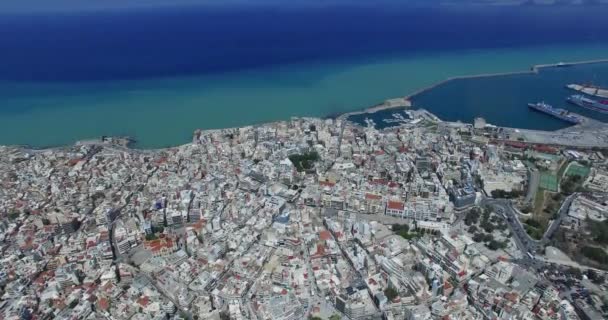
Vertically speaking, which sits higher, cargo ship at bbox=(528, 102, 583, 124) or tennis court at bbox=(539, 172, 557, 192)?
cargo ship at bbox=(528, 102, 583, 124)

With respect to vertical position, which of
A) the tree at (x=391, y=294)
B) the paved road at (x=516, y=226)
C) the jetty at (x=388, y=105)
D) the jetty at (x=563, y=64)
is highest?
the jetty at (x=388, y=105)

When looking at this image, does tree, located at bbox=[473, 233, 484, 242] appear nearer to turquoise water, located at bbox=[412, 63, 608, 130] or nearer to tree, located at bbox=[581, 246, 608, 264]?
tree, located at bbox=[581, 246, 608, 264]

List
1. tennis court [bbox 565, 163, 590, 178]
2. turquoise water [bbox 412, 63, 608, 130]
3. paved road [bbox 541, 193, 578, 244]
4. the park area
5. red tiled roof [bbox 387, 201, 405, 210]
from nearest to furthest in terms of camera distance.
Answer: paved road [bbox 541, 193, 578, 244]
the park area
red tiled roof [bbox 387, 201, 405, 210]
tennis court [bbox 565, 163, 590, 178]
turquoise water [bbox 412, 63, 608, 130]

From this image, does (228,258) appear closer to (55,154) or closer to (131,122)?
(55,154)

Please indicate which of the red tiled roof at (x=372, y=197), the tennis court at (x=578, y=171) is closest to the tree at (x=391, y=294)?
the red tiled roof at (x=372, y=197)

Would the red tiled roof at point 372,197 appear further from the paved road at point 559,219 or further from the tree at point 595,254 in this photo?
the tree at point 595,254

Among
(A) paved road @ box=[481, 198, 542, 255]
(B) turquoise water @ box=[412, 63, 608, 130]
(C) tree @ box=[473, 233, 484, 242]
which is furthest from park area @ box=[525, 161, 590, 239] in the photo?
(B) turquoise water @ box=[412, 63, 608, 130]

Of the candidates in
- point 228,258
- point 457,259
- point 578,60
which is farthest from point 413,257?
point 578,60
